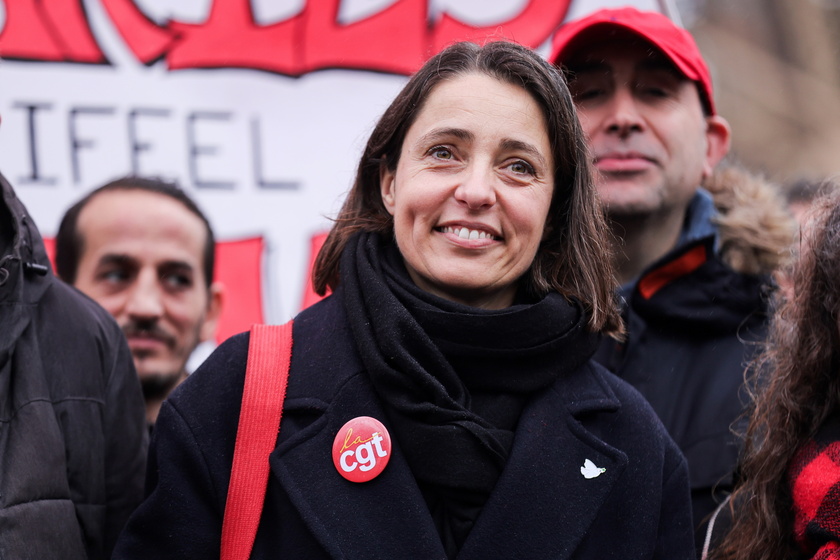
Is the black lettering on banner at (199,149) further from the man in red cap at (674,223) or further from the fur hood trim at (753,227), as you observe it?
the fur hood trim at (753,227)

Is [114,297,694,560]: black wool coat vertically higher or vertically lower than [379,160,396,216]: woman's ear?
lower

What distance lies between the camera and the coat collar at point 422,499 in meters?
2.00

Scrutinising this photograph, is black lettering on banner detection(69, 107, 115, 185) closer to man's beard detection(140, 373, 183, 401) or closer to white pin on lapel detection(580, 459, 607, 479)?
man's beard detection(140, 373, 183, 401)

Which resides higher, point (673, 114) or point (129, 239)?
point (673, 114)

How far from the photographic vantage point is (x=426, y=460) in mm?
2061

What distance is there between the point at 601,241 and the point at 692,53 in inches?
40.9

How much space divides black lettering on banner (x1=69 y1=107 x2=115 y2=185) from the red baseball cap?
1.64 metres

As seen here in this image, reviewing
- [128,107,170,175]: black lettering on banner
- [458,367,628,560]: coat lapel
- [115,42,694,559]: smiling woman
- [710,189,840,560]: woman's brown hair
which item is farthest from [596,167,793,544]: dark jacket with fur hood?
[128,107,170,175]: black lettering on banner

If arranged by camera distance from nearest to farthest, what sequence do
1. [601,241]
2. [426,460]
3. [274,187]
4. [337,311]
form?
[426,460] < [337,311] < [601,241] < [274,187]

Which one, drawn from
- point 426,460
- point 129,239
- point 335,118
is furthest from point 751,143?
point 426,460

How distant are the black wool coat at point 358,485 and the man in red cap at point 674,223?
556 millimetres

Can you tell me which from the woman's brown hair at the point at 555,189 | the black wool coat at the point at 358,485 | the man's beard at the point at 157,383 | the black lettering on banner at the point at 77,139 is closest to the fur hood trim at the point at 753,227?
the woman's brown hair at the point at 555,189

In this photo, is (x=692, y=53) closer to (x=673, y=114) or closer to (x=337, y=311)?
(x=673, y=114)

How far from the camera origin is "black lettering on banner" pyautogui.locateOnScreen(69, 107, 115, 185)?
3592mm
